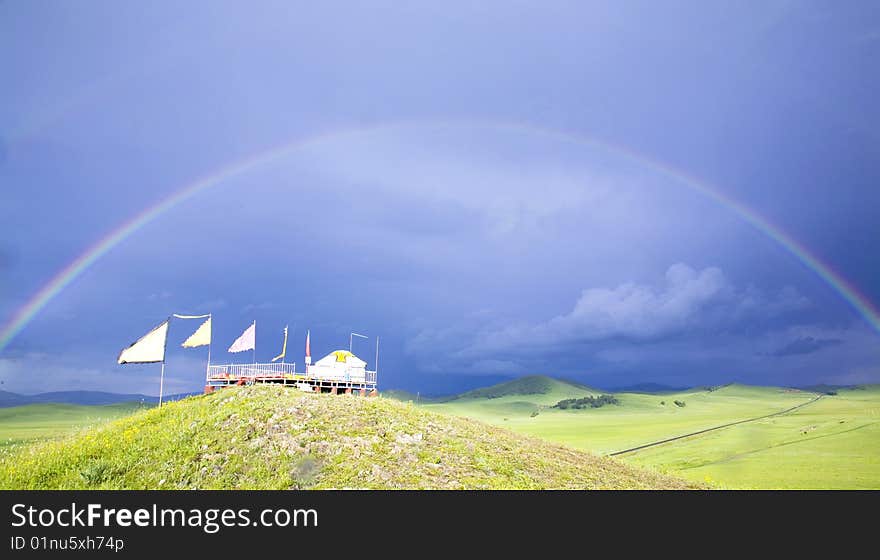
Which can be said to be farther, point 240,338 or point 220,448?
point 240,338

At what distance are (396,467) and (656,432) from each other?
281 feet

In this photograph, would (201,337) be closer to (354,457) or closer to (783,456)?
(354,457)

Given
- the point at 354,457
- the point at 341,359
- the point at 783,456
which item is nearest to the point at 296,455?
the point at 354,457

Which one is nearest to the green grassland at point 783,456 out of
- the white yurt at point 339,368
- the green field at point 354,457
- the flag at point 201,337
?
the green field at point 354,457

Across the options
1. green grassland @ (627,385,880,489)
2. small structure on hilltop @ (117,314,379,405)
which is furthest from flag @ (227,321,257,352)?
green grassland @ (627,385,880,489)

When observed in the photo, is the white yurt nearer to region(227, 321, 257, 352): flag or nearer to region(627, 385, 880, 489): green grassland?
region(227, 321, 257, 352): flag

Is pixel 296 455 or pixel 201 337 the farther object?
pixel 201 337

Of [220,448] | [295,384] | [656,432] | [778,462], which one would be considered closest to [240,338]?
[295,384]

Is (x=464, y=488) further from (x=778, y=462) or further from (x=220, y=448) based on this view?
(x=778, y=462)

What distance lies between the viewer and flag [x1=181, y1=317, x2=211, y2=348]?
149ft

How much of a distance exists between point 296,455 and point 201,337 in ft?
67.3

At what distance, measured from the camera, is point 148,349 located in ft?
140

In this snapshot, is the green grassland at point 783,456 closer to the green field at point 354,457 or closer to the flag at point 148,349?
the green field at point 354,457

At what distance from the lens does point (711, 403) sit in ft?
571
